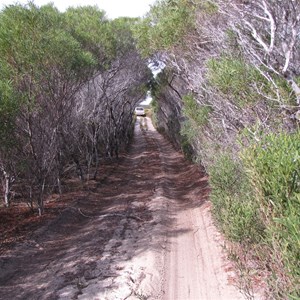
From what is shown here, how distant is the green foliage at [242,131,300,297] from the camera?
398 centimetres

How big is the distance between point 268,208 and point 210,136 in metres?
8.54

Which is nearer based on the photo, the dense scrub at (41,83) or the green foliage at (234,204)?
the green foliage at (234,204)

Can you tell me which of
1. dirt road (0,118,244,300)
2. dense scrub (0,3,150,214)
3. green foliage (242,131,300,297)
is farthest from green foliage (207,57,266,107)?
dense scrub (0,3,150,214)

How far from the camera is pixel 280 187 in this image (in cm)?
432

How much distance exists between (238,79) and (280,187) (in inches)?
170

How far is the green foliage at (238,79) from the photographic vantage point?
8180 mm

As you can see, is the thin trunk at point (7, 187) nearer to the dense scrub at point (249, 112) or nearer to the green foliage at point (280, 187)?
Answer: the dense scrub at point (249, 112)

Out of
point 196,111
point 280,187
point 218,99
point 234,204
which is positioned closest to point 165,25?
point 218,99

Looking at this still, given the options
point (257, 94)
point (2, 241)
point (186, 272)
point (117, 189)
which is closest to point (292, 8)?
point (257, 94)

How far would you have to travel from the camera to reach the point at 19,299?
6.62m

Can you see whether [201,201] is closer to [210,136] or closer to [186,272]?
[210,136]

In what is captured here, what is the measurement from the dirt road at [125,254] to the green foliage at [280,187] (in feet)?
7.93

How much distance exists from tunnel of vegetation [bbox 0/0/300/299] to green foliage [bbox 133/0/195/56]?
0.03 meters

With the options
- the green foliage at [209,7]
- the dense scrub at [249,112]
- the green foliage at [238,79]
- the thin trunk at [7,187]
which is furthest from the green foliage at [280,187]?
the thin trunk at [7,187]
